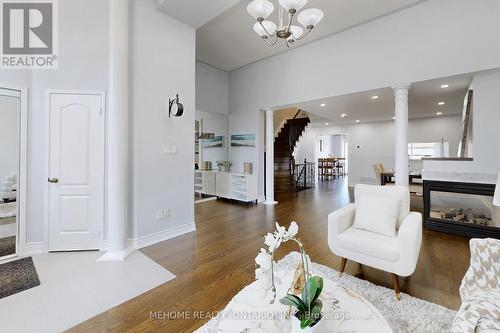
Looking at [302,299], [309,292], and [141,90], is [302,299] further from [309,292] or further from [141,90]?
[141,90]

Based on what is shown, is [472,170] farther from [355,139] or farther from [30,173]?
[30,173]

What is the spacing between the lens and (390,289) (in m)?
2.11

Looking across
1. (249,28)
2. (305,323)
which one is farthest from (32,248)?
(249,28)

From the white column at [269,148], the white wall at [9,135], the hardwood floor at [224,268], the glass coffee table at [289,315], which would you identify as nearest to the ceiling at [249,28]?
the white column at [269,148]

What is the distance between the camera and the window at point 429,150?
24.5 feet

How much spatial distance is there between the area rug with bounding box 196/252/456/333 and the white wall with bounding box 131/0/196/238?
2174mm

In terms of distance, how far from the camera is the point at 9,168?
2.90 m

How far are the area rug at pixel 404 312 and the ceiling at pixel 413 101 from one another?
359 cm

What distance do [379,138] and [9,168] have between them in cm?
992

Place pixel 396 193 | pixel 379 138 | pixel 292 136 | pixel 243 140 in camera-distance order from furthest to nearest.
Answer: pixel 379 138 → pixel 292 136 → pixel 243 140 → pixel 396 193

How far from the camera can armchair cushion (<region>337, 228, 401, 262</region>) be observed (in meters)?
1.98

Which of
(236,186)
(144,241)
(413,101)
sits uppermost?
(413,101)

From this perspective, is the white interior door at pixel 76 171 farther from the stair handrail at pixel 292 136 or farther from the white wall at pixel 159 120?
the stair handrail at pixel 292 136

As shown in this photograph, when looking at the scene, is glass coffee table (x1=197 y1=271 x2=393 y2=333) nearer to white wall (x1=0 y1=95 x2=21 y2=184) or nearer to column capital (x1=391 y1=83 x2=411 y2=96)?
white wall (x1=0 y1=95 x2=21 y2=184)
